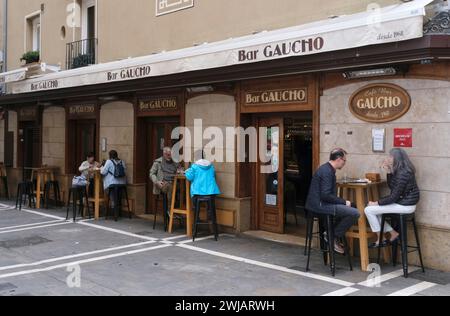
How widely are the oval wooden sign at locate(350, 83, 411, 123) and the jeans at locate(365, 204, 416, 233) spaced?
1303 mm

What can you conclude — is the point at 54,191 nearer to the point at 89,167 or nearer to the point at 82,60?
the point at 89,167

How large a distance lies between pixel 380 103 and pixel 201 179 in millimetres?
3270

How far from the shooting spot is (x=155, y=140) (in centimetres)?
1163

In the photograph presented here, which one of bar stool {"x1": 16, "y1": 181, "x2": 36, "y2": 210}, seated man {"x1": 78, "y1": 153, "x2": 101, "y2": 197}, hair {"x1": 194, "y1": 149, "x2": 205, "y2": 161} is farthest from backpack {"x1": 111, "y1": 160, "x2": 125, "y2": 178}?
bar stool {"x1": 16, "y1": 181, "x2": 36, "y2": 210}

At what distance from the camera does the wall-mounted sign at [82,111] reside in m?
12.9

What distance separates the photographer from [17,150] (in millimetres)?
16266

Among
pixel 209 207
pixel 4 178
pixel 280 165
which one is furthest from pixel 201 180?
pixel 4 178

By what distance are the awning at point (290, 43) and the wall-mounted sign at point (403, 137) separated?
138 centimetres

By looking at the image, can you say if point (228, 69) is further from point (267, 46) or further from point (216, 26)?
point (216, 26)

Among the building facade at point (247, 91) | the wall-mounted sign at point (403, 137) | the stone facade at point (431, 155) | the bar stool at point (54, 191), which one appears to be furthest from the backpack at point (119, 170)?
the wall-mounted sign at point (403, 137)

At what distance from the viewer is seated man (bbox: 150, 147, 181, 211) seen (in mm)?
9789

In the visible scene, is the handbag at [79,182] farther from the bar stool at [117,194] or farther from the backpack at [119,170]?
the backpack at [119,170]
